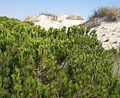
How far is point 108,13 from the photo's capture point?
1293cm

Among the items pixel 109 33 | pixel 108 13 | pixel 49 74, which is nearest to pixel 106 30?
pixel 109 33

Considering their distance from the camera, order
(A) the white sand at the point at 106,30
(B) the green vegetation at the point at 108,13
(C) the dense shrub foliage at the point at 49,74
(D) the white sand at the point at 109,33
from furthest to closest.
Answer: (B) the green vegetation at the point at 108,13 → (D) the white sand at the point at 109,33 → (A) the white sand at the point at 106,30 → (C) the dense shrub foliage at the point at 49,74

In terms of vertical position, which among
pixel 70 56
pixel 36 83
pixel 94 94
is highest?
pixel 70 56

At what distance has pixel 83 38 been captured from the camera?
522cm

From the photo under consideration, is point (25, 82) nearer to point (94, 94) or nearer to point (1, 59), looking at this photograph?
point (1, 59)

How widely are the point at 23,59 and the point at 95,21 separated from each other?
10.6 m

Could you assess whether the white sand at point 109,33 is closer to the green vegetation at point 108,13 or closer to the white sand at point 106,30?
the white sand at point 106,30

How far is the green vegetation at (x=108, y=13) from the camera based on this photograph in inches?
483

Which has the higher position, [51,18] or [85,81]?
[51,18]

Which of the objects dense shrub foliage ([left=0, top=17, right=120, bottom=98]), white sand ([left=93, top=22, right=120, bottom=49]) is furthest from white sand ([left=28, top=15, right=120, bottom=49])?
dense shrub foliage ([left=0, top=17, right=120, bottom=98])

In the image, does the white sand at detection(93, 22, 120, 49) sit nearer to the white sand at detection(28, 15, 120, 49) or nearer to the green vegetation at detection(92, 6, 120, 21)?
the white sand at detection(28, 15, 120, 49)

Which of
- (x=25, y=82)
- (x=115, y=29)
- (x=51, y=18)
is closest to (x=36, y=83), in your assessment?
(x=25, y=82)

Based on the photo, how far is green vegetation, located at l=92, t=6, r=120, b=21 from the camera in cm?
1228

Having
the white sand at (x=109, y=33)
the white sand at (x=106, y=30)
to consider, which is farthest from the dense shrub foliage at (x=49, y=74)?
the white sand at (x=109, y=33)
